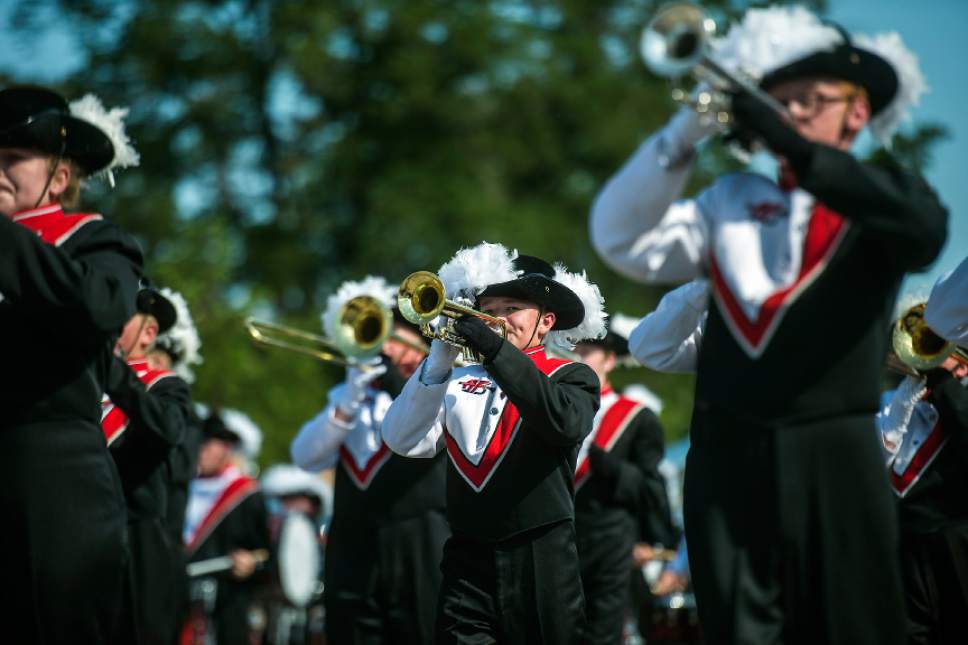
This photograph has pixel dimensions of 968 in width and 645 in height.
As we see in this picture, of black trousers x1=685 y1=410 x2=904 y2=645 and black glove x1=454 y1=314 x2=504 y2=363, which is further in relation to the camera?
black glove x1=454 y1=314 x2=504 y2=363

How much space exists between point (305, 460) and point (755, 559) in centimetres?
452

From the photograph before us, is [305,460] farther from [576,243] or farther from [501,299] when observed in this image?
[576,243]

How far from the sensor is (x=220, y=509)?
12.9 metres

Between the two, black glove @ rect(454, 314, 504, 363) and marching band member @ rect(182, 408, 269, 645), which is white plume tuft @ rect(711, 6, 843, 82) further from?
marching band member @ rect(182, 408, 269, 645)

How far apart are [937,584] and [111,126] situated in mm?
4563

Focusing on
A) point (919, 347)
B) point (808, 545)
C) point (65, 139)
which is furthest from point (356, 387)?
point (808, 545)

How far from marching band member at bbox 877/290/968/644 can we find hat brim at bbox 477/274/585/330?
187 cm

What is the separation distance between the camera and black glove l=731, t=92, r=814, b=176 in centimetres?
373

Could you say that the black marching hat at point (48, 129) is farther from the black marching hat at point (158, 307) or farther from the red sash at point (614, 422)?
the red sash at point (614, 422)

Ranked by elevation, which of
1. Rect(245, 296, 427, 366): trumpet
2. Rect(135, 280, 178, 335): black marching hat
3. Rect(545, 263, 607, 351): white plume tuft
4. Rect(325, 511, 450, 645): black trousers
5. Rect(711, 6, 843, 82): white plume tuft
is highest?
Rect(135, 280, 178, 335): black marching hat

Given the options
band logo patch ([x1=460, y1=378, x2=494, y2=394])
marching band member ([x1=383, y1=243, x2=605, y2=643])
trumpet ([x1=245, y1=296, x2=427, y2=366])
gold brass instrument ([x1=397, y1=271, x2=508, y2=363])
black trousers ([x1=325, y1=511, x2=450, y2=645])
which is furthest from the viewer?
trumpet ([x1=245, y1=296, x2=427, y2=366])

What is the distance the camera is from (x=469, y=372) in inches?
246

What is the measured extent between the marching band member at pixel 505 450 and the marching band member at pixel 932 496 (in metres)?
2.01

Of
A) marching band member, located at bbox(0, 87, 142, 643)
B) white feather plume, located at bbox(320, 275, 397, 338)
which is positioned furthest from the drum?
marching band member, located at bbox(0, 87, 142, 643)
